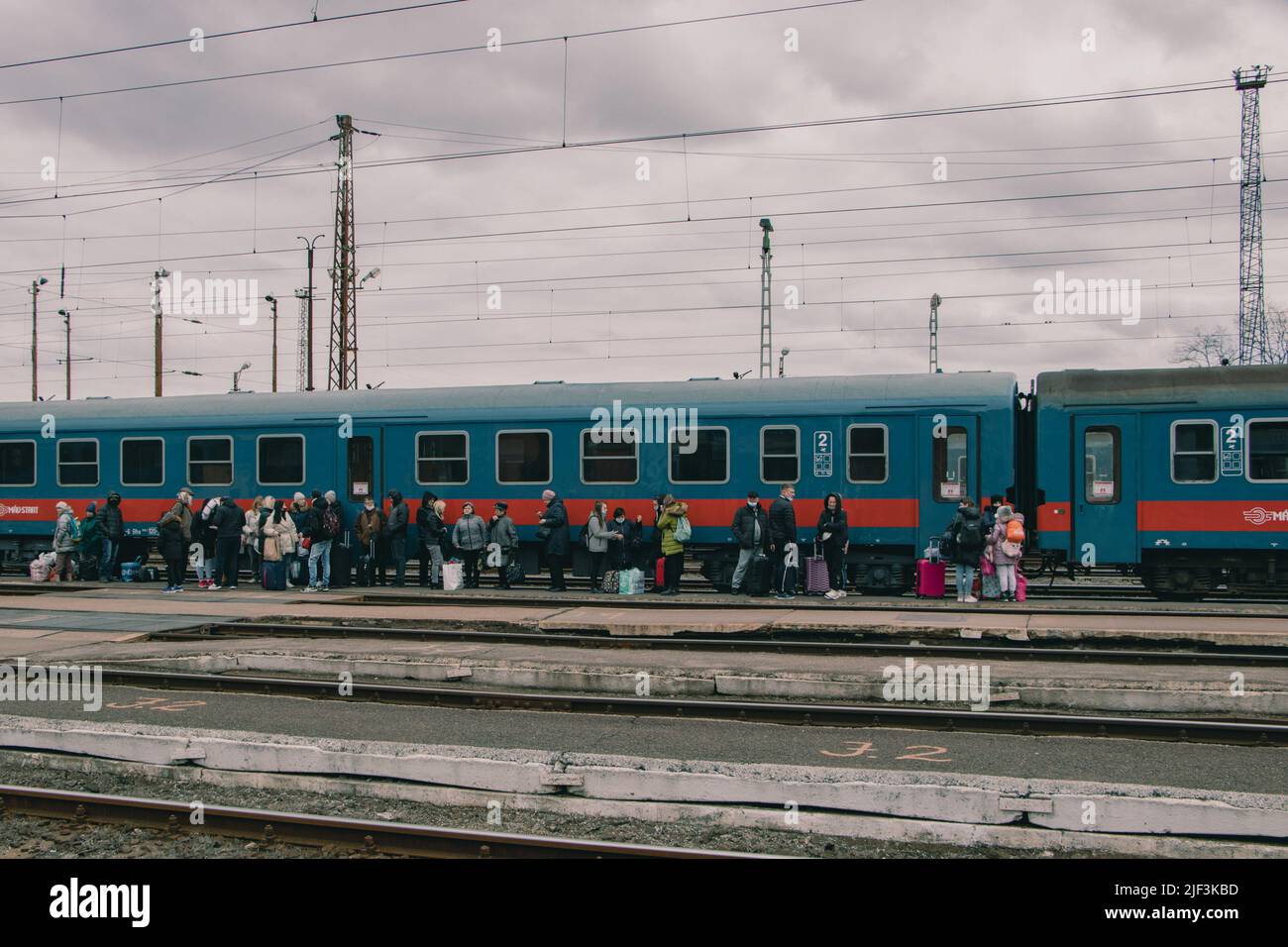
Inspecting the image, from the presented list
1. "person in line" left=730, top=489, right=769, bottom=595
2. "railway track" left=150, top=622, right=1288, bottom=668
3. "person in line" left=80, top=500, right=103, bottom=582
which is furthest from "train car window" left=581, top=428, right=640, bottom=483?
"person in line" left=80, top=500, right=103, bottom=582

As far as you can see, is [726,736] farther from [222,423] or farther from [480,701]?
[222,423]

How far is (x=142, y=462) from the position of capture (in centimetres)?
2191

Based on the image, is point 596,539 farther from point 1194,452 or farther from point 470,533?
point 1194,452

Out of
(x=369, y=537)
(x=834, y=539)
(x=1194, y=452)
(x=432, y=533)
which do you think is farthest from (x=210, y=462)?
(x=1194, y=452)

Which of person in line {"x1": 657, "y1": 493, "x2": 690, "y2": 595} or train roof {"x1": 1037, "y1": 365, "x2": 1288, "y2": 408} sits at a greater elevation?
train roof {"x1": 1037, "y1": 365, "x2": 1288, "y2": 408}

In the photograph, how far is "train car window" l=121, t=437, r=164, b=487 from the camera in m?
21.8

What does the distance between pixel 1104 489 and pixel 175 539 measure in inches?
596

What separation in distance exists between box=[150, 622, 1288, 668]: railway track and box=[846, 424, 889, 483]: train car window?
15.3 ft

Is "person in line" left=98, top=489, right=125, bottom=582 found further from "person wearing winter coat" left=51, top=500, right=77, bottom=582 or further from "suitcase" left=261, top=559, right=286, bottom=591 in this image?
"suitcase" left=261, top=559, right=286, bottom=591

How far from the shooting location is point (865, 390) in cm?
1786

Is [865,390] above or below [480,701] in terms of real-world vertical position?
above

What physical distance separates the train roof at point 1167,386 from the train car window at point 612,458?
661 cm
